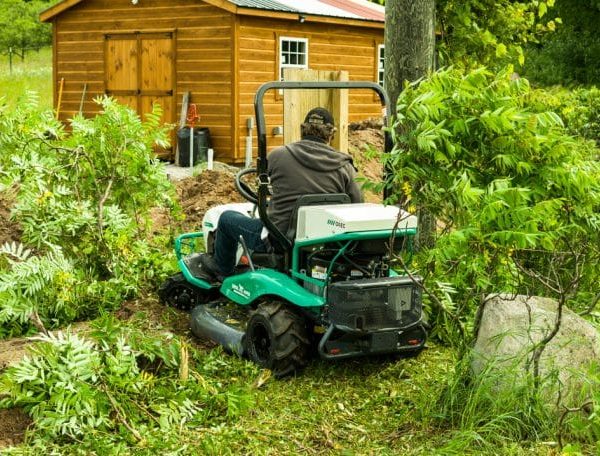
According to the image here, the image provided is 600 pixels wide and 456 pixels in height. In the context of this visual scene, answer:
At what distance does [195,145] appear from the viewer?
17250 mm

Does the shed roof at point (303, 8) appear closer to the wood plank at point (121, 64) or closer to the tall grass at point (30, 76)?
the wood plank at point (121, 64)

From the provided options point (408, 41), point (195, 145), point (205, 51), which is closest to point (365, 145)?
point (195, 145)

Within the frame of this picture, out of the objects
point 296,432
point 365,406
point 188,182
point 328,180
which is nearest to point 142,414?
point 296,432

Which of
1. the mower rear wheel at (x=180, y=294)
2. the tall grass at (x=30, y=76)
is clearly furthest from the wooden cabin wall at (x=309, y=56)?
the tall grass at (x=30, y=76)

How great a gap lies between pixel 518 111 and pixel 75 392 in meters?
2.77

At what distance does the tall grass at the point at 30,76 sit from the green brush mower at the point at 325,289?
23.9m

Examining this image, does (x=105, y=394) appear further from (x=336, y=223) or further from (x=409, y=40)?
(x=409, y=40)

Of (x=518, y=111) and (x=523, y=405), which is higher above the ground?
(x=518, y=111)

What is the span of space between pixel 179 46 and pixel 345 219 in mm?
12546

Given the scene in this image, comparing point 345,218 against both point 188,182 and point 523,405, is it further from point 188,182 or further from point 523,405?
point 188,182

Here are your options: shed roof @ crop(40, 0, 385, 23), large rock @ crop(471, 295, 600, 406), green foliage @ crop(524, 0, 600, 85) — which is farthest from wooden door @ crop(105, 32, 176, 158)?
green foliage @ crop(524, 0, 600, 85)

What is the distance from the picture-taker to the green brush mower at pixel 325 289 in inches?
243

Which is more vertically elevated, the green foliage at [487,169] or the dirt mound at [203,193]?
the green foliage at [487,169]

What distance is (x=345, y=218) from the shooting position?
611 centimetres
